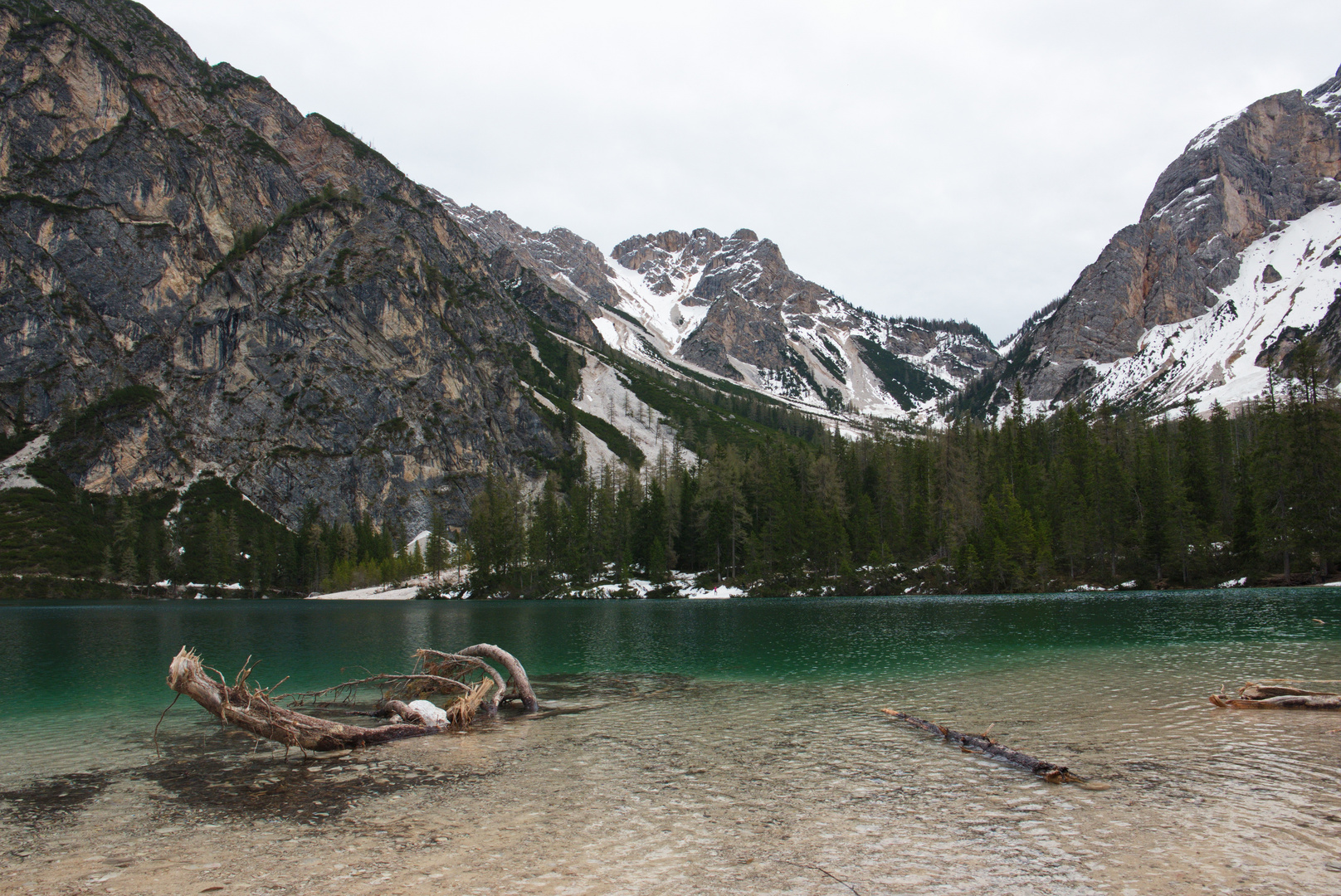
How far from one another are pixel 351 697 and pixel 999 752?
23.7 metres

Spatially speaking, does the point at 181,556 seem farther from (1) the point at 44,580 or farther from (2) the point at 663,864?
(2) the point at 663,864

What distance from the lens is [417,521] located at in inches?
7052

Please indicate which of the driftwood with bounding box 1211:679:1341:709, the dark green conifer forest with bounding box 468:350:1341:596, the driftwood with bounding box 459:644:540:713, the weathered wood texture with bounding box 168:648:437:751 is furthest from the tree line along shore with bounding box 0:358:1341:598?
the weathered wood texture with bounding box 168:648:437:751

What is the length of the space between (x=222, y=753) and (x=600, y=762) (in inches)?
406

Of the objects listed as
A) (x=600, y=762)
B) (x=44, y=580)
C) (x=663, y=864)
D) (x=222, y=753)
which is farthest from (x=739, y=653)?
(x=44, y=580)

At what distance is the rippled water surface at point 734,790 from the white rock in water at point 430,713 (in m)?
1.47

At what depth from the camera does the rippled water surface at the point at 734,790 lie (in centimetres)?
931

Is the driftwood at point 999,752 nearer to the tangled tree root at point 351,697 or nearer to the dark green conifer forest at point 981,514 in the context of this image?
the tangled tree root at point 351,697

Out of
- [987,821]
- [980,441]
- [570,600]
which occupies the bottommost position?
[570,600]

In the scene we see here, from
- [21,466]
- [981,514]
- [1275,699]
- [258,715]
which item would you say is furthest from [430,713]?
[21,466]

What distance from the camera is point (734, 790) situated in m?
13.4

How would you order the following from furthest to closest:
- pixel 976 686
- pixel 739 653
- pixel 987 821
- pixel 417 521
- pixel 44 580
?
pixel 417 521 → pixel 44 580 → pixel 739 653 → pixel 976 686 → pixel 987 821

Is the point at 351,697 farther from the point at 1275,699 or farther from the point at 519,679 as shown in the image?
the point at 1275,699

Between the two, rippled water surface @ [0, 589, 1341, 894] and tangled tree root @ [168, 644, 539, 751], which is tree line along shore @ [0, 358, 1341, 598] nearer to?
rippled water surface @ [0, 589, 1341, 894]
